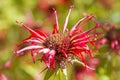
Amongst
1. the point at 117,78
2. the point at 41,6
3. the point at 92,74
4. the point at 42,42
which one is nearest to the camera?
the point at 42,42

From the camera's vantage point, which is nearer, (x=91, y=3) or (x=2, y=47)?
(x=91, y=3)

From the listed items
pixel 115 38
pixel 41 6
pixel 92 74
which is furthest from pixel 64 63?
pixel 41 6

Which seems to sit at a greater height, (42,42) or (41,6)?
(41,6)

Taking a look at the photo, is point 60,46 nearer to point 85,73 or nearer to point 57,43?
point 57,43

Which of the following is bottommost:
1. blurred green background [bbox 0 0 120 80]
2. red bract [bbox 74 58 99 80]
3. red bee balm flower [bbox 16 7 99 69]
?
red bract [bbox 74 58 99 80]

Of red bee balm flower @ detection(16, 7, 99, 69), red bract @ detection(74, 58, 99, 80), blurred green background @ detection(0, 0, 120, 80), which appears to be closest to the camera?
red bee balm flower @ detection(16, 7, 99, 69)

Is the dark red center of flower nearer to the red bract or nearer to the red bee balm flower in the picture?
the red bee balm flower

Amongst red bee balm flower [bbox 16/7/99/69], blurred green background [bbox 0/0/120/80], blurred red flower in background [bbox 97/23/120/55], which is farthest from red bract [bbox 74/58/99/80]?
red bee balm flower [bbox 16/7/99/69]

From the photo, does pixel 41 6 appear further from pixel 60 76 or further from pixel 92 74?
pixel 60 76

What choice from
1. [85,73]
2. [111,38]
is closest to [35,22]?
[85,73]
